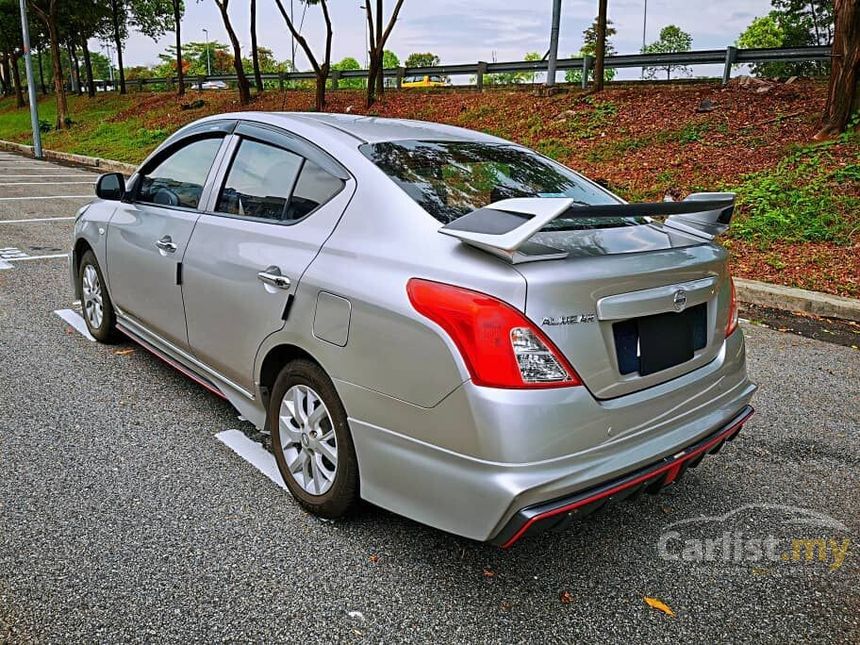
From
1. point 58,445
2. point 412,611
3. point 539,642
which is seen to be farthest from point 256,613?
point 58,445

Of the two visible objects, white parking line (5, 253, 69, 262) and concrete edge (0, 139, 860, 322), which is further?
white parking line (5, 253, 69, 262)

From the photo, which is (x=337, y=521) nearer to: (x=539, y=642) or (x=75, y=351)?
(x=539, y=642)

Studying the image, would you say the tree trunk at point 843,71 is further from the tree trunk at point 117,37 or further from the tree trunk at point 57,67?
the tree trunk at point 117,37

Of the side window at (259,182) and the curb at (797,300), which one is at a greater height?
the side window at (259,182)

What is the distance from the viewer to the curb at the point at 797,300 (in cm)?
618

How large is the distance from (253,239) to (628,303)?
1654mm

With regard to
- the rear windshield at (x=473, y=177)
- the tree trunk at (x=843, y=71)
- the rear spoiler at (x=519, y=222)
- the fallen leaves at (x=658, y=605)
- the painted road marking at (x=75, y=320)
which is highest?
the tree trunk at (x=843, y=71)

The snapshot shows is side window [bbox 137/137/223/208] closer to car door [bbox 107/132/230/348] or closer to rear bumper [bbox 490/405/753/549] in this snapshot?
car door [bbox 107/132/230/348]

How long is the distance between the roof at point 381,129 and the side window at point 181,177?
0.50 m

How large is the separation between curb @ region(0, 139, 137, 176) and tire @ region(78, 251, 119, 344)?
12.5 meters

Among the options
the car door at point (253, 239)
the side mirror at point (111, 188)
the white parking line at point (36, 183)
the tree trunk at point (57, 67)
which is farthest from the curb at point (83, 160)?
the car door at point (253, 239)

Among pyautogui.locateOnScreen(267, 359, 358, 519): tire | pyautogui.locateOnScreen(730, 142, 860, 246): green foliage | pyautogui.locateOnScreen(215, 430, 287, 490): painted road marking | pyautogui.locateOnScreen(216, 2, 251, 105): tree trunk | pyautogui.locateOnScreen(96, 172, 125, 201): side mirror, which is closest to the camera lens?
pyautogui.locateOnScreen(267, 359, 358, 519): tire

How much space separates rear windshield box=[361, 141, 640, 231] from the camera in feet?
8.67

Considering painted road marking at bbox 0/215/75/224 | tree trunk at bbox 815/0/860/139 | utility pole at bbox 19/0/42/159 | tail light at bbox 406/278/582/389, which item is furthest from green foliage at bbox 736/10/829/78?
utility pole at bbox 19/0/42/159
